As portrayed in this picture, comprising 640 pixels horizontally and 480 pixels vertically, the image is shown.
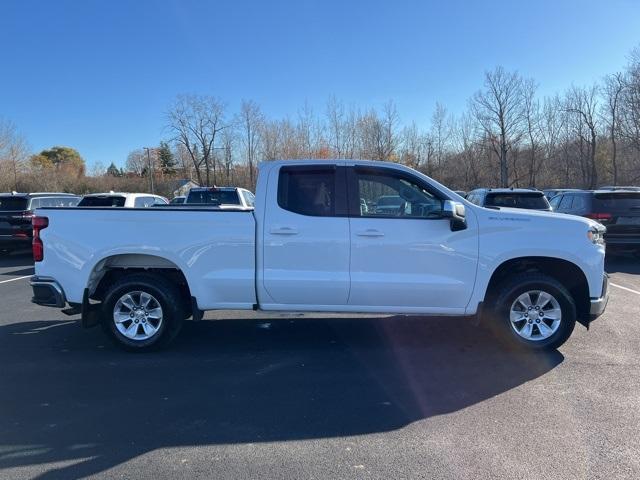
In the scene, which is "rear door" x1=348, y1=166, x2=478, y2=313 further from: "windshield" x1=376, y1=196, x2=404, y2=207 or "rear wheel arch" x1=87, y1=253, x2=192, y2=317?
"rear wheel arch" x1=87, y1=253, x2=192, y2=317

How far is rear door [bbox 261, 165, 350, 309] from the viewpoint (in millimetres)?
5023

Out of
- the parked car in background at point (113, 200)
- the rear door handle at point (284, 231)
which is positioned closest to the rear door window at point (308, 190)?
the rear door handle at point (284, 231)

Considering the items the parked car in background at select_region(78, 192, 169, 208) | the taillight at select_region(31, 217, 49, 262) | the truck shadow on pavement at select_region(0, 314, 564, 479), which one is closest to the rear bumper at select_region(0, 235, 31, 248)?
the parked car in background at select_region(78, 192, 169, 208)

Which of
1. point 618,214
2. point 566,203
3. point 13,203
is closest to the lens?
point 618,214

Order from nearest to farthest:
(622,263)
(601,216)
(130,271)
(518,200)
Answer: (130,271)
(518,200)
(601,216)
(622,263)

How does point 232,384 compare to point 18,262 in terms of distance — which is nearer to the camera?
point 232,384

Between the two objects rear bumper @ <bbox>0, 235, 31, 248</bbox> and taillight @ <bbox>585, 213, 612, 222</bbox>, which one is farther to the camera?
rear bumper @ <bbox>0, 235, 31, 248</bbox>

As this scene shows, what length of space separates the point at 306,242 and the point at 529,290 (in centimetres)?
248

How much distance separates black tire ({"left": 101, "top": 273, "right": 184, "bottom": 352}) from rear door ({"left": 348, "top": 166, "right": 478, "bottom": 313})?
6.54ft

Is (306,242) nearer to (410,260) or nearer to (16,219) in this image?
(410,260)

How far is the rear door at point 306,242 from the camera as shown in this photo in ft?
16.5

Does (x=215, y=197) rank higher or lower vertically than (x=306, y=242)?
higher

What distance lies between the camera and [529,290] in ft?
16.9

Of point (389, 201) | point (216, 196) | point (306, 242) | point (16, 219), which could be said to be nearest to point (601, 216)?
point (389, 201)
